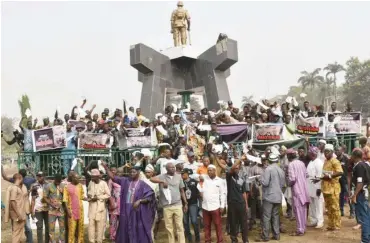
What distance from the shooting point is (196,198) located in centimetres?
735

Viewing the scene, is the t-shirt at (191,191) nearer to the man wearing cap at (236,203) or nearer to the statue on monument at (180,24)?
the man wearing cap at (236,203)

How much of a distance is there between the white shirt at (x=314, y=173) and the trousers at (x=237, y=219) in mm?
1778

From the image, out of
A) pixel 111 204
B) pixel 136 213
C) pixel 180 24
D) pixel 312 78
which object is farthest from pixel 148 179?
pixel 312 78

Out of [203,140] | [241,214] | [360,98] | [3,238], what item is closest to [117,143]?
[203,140]

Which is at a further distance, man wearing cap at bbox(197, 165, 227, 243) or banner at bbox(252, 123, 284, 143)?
banner at bbox(252, 123, 284, 143)

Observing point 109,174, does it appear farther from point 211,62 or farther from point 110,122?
point 211,62

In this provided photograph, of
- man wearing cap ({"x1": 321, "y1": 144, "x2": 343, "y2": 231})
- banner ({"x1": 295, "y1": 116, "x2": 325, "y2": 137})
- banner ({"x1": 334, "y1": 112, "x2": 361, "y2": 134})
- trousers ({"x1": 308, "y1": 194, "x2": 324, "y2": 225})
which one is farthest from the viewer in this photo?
banner ({"x1": 334, "y1": 112, "x2": 361, "y2": 134})

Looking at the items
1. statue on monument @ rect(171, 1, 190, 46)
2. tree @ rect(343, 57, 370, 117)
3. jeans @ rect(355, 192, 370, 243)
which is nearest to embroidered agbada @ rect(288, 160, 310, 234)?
jeans @ rect(355, 192, 370, 243)

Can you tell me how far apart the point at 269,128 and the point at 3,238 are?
6948mm

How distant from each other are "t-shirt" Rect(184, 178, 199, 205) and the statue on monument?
13077 mm

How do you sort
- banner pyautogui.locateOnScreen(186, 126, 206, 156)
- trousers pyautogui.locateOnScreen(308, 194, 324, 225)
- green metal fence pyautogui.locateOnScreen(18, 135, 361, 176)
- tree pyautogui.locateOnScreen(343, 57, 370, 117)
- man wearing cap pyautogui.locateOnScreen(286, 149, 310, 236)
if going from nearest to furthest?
man wearing cap pyautogui.locateOnScreen(286, 149, 310, 236)
trousers pyautogui.locateOnScreen(308, 194, 324, 225)
banner pyautogui.locateOnScreen(186, 126, 206, 156)
green metal fence pyautogui.locateOnScreen(18, 135, 361, 176)
tree pyautogui.locateOnScreen(343, 57, 370, 117)

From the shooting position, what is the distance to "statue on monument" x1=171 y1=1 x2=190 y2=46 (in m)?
19.5

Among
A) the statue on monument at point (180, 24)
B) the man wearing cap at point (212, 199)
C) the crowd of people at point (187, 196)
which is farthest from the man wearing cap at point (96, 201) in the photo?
the statue on monument at point (180, 24)

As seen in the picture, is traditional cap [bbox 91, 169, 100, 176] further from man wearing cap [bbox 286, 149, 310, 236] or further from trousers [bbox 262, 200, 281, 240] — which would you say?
man wearing cap [bbox 286, 149, 310, 236]
